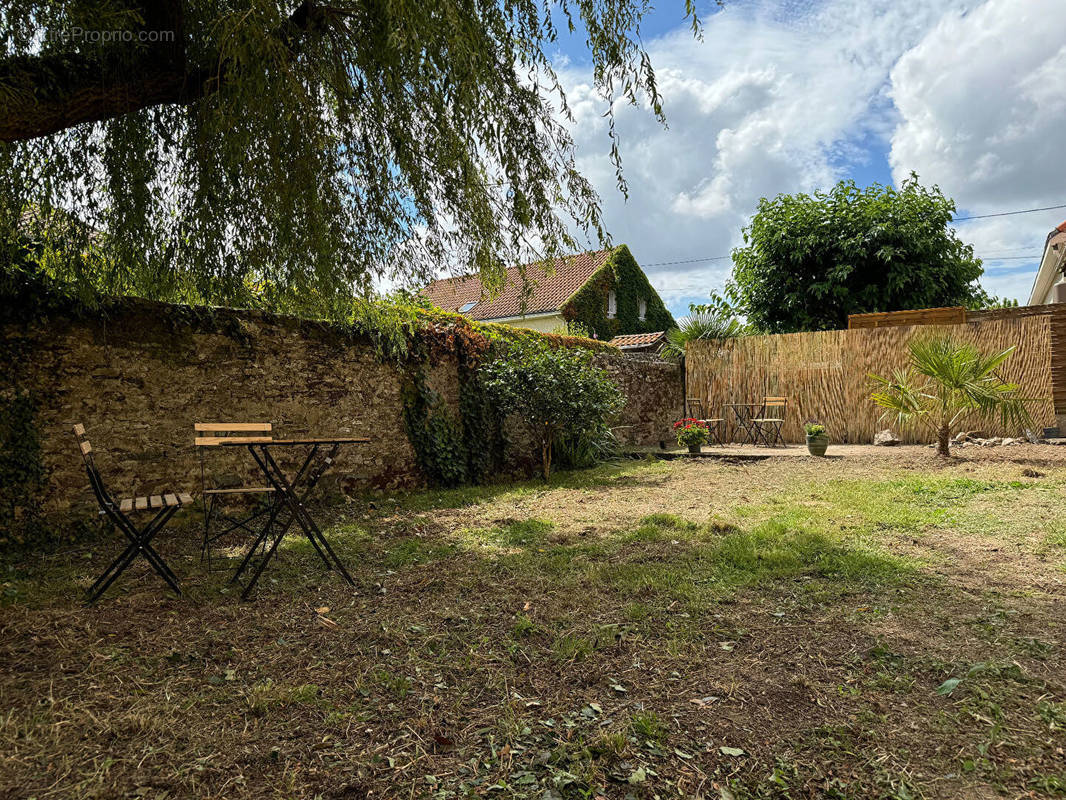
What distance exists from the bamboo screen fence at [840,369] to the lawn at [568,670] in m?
6.16

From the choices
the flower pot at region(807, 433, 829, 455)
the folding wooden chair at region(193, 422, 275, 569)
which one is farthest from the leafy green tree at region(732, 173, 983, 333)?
the folding wooden chair at region(193, 422, 275, 569)

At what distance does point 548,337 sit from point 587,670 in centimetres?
714

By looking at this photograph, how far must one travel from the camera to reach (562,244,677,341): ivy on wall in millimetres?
20391

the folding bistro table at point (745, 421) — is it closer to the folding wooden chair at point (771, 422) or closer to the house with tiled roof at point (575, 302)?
the folding wooden chair at point (771, 422)

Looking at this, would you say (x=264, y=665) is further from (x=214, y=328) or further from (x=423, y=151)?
(x=214, y=328)

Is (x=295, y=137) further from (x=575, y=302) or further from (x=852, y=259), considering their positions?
(x=575, y=302)

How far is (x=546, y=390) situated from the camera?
761cm

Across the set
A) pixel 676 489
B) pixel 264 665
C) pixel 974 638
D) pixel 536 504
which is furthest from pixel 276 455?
pixel 974 638

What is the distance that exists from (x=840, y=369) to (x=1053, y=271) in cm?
869

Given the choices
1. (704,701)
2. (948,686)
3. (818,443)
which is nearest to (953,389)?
(818,443)

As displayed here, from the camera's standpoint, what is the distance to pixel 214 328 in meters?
5.29

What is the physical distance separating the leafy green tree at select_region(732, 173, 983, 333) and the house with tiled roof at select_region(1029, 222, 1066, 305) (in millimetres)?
1410

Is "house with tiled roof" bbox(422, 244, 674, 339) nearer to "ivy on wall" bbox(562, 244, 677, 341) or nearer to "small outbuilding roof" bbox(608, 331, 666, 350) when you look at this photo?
"ivy on wall" bbox(562, 244, 677, 341)

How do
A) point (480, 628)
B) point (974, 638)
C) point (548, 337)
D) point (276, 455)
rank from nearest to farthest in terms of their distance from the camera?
point (974, 638) < point (480, 628) < point (276, 455) < point (548, 337)
